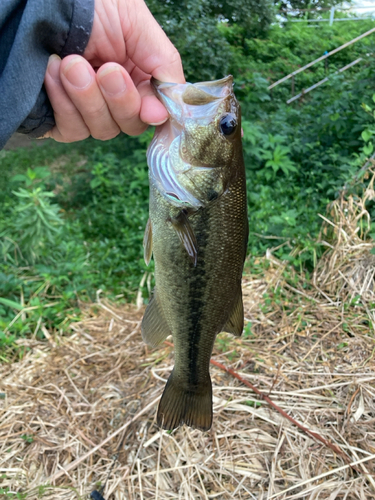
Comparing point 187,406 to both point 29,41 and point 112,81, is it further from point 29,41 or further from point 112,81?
point 29,41

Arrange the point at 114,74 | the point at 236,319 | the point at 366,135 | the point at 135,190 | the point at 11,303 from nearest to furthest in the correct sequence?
the point at 114,74 → the point at 236,319 → the point at 11,303 → the point at 366,135 → the point at 135,190

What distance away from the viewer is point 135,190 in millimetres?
5508

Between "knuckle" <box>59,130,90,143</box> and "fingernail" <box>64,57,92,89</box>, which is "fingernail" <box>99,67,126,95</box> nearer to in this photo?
"fingernail" <box>64,57,92,89</box>

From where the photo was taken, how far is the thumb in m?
1.60

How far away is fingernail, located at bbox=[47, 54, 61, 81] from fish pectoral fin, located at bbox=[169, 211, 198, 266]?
29.0 inches

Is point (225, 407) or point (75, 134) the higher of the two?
point (75, 134)

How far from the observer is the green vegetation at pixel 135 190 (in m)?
3.58

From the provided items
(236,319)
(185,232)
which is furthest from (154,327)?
(185,232)

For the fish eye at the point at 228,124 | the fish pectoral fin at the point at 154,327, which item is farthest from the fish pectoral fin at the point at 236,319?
the fish eye at the point at 228,124

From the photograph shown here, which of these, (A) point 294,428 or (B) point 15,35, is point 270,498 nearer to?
(A) point 294,428

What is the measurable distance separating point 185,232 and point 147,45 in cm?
84

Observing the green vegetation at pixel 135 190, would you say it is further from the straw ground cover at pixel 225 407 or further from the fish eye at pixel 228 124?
the fish eye at pixel 228 124

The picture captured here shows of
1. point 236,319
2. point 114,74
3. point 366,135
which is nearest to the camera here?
point 114,74


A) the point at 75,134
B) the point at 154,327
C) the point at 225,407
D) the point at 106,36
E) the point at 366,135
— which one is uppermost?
the point at 106,36
